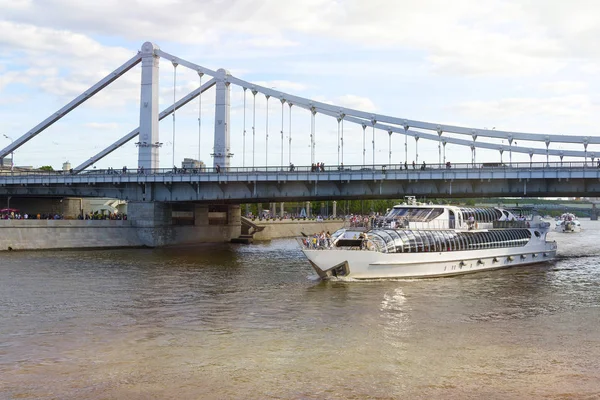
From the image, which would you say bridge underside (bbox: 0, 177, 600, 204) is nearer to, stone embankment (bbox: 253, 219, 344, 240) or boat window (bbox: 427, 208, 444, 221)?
boat window (bbox: 427, 208, 444, 221)

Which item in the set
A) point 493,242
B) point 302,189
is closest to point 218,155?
point 302,189

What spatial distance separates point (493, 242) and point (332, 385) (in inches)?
1556

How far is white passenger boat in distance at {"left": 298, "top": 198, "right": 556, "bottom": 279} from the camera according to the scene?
46656mm

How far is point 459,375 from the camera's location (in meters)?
24.0

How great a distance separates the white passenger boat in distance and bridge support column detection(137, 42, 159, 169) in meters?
42.2

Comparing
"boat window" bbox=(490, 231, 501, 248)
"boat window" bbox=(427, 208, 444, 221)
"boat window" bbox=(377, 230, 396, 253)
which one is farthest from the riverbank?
"boat window" bbox=(377, 230, 396, 253)

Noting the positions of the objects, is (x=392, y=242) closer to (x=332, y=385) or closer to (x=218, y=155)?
(x=332, y=385)

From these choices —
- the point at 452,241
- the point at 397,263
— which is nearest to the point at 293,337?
the point at 397,263

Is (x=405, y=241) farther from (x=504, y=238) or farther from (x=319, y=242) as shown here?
(x=504, y=238)

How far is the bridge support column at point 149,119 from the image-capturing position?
89.3 m

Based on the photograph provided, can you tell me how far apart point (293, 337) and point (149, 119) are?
210 feet

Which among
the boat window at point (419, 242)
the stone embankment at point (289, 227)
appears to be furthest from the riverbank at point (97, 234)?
the boat window at point (419, 242)

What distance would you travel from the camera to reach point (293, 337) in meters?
29.5

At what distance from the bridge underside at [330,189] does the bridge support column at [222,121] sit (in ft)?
37.8
